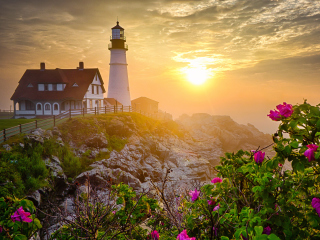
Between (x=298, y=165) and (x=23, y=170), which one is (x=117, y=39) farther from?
(x=298, y=165)

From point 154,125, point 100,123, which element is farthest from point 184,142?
point 100,123

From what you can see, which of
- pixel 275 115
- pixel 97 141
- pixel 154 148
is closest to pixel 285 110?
pixel 275 115

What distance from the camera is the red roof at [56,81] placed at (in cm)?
3975

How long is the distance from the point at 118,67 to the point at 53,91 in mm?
11587

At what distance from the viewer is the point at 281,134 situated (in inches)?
147

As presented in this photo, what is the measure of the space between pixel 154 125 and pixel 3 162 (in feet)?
77.7

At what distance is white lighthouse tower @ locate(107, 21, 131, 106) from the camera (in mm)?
45406

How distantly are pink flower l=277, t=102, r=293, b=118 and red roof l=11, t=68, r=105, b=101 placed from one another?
3779 centimetres

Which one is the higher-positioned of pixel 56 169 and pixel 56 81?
pixel 56 81

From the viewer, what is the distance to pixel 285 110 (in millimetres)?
3742

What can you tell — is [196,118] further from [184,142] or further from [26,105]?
[26,105]

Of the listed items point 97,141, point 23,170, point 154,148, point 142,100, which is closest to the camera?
point 23,170

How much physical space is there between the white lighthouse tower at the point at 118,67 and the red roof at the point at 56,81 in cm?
332

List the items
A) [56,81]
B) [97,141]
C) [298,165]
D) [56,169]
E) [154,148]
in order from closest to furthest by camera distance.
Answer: [298,165] < [56,169] < [97,141] < [154,148] < [56,81]
